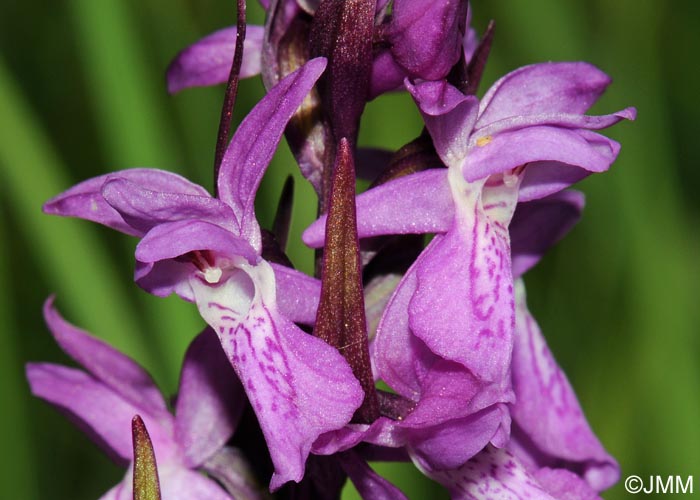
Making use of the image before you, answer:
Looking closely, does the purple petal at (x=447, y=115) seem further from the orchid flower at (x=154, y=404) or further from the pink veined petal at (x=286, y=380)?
the orchid flower at (x=154, y=404)

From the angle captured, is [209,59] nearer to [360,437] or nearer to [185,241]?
[185,241]

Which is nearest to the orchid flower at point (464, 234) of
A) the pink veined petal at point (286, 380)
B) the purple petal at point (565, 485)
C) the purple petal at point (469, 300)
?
the purple petal at point (469, 300)

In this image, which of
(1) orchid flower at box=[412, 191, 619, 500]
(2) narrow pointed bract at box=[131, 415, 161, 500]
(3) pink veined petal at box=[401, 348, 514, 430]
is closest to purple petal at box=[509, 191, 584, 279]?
(1) orchid flower at box=[412, 191, 619, 500]

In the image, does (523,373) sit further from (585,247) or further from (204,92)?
(204,92)

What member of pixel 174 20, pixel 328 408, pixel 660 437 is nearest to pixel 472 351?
pixel 328 408

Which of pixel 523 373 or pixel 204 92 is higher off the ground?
pixel 204 92

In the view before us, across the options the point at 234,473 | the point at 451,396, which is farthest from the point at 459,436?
the point at 234,473

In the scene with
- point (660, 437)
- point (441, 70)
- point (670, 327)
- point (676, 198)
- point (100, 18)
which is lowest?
point (660, 437)

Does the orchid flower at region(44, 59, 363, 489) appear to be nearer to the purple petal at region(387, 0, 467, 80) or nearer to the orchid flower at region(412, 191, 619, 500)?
the purple petal at region(387, 0, 467, 80)
